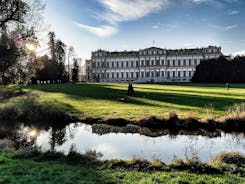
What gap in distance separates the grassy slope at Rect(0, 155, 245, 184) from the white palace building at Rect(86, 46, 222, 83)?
75.8 m

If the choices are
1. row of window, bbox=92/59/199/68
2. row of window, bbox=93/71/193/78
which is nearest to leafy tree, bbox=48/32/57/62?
row of window, bbox=92/59/199/68

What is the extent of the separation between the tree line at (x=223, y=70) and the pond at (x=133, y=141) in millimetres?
53273

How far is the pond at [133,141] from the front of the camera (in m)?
7.61

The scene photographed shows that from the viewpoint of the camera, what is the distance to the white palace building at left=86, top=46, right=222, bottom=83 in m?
82.0

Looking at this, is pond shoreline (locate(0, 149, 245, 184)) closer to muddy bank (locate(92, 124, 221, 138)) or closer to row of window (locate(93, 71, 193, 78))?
muddy bank (locate(92, 124, 221, 138))

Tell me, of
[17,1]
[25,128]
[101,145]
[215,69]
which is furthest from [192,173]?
[215,69]

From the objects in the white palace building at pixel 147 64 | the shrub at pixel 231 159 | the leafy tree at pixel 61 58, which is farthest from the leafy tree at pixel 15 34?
the white palace building at pixel 147 64

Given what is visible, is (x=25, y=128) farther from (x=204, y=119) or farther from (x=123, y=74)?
(x=123, y=74)

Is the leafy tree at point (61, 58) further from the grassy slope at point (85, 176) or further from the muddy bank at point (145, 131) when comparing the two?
the grassy slope at point (85, 176)

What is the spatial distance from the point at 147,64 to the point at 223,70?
27218 mm

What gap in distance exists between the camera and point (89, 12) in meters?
14.5

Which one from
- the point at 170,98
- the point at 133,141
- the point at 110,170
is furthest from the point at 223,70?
the point at 110,170

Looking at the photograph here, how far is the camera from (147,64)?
276 ft

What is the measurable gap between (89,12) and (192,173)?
11.0 metres
